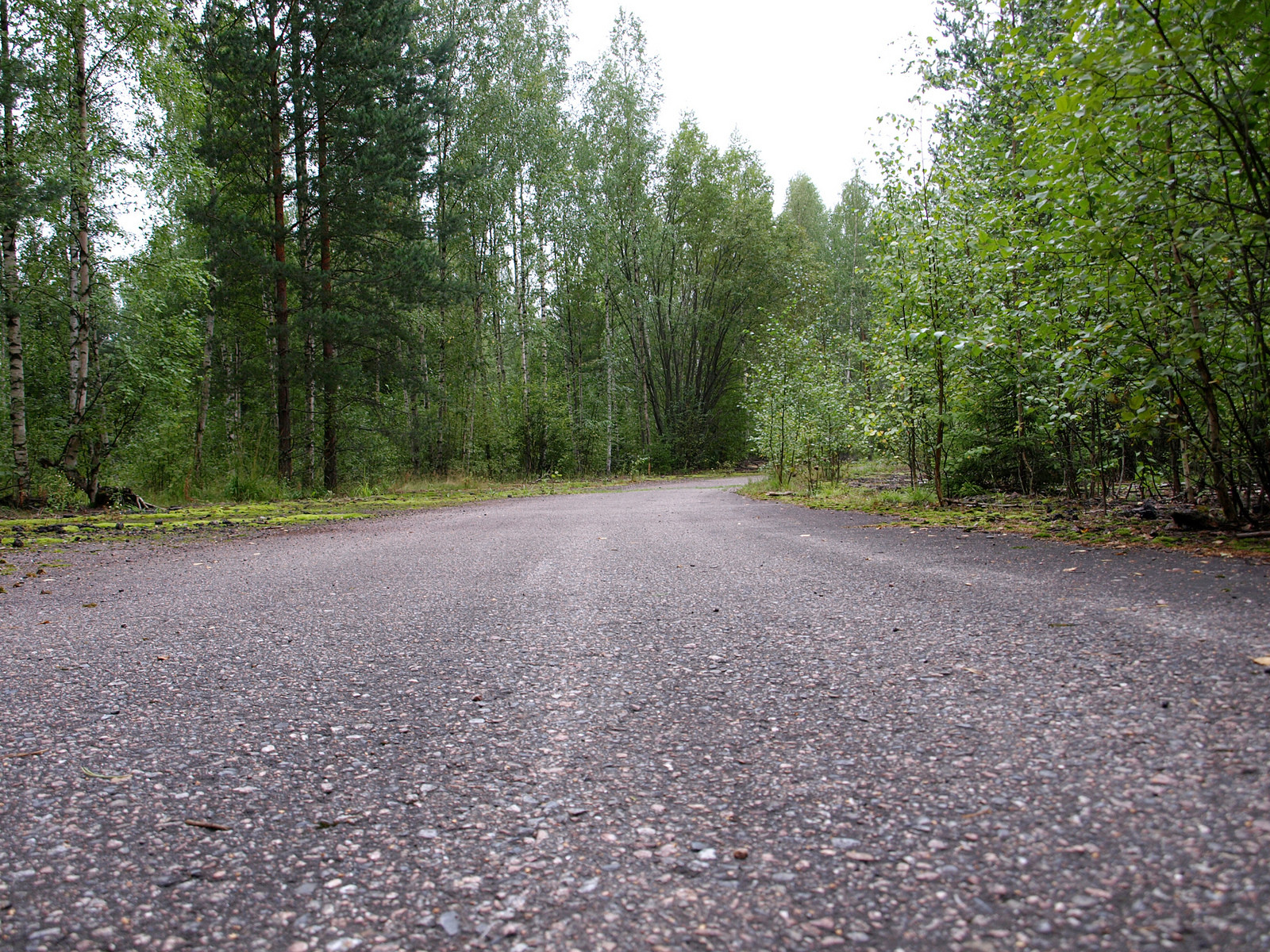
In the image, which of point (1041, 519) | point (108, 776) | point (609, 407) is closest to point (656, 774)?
point (108, 776)

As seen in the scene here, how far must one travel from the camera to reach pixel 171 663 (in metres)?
2.84

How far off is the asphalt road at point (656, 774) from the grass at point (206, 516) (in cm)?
472

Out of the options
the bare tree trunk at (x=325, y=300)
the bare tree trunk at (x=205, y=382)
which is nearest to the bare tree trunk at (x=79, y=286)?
the bare tree trunk at (x=325, y=300)

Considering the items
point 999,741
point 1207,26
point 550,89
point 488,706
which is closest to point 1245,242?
point 1207,26

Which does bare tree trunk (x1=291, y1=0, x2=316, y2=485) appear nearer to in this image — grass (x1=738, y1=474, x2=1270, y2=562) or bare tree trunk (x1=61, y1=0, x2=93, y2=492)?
bare tree trunk (x1=61, y1=0, x2=93, y2=492)

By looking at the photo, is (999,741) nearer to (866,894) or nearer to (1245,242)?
(866,894)

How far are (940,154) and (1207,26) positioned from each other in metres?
5.05

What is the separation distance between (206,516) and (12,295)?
4.94 metres

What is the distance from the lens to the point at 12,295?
10.4 m

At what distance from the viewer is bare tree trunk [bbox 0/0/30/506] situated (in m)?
10.3

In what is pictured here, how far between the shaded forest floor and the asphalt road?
107 cm

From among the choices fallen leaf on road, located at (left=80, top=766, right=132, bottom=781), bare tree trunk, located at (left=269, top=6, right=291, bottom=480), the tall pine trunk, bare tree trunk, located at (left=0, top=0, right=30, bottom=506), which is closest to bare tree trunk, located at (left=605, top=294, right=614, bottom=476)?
bare tree trunk, located at (left=269, top=6, right=291, bottom=480)

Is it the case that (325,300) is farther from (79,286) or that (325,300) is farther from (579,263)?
(579,263)

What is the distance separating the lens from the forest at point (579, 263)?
438 centimetres
